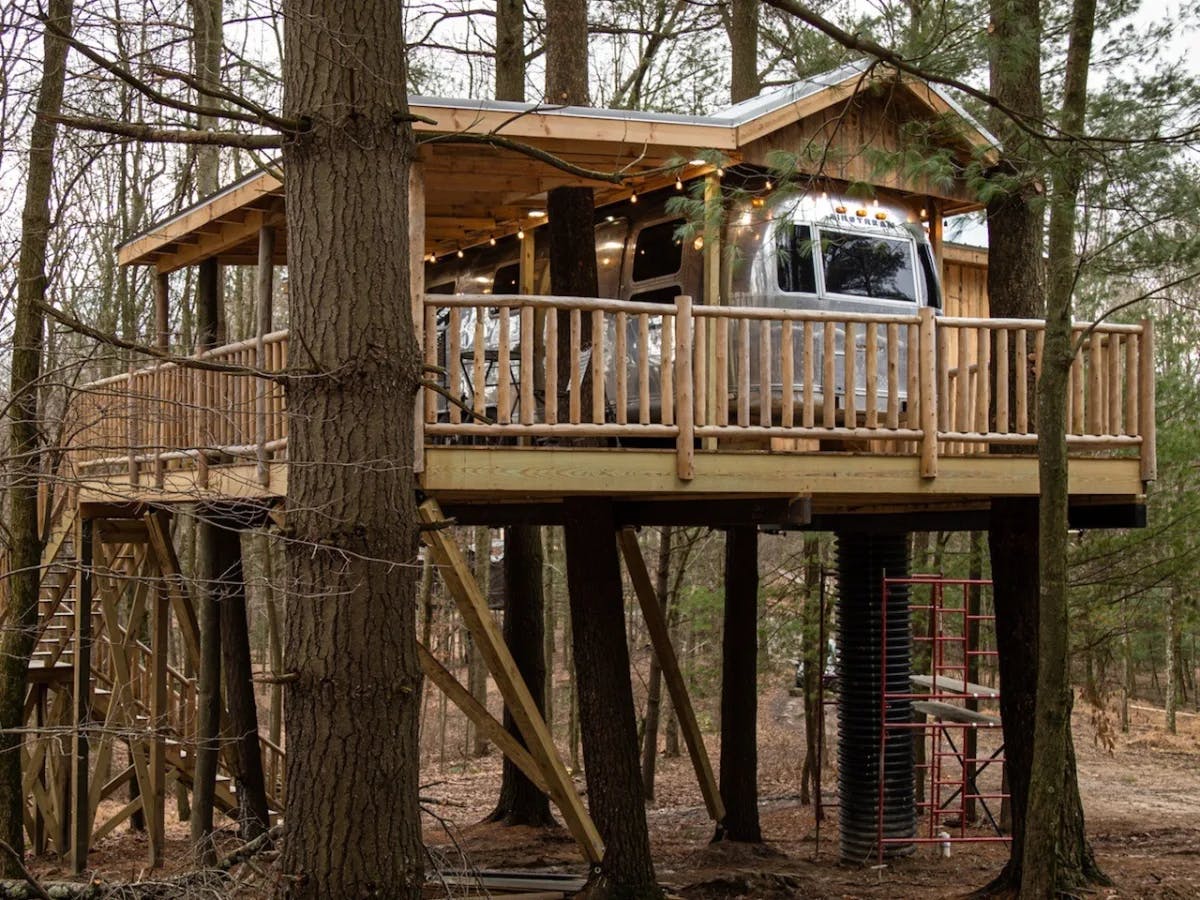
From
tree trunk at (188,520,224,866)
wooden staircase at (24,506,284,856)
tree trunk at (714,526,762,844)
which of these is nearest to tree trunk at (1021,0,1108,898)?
tree trunk at (714,526,762,844)

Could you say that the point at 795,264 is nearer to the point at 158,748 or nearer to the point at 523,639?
the point at 523,639

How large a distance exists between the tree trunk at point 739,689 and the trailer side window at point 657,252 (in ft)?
9.49

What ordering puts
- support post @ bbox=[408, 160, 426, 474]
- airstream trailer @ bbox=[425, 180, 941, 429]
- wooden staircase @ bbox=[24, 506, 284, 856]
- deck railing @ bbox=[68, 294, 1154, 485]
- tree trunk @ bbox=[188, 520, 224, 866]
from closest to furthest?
support post @ bbox=[408, 160, 426, 474], deck railing @ bbox=[68, 294, 1154, 485], airstream trailer @ bbox=[425, 180, 941, 429], tree trunk @ bbox=[188, 520, 224, 866], wooden staircase @ bbox=[24, 506, 284, 856]

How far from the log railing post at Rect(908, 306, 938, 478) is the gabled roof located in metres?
1.33

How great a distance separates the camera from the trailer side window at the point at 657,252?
1238cm

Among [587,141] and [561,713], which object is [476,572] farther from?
[587,141]

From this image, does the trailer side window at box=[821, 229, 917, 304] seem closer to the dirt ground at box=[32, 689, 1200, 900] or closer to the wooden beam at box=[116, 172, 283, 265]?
the wooden beam at box=[116, 172, 283, 265]

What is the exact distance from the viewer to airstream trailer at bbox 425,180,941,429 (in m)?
11.6

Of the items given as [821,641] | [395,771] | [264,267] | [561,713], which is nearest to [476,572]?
[561,713]

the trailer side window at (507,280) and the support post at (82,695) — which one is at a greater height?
the trailer side window at (507,280)

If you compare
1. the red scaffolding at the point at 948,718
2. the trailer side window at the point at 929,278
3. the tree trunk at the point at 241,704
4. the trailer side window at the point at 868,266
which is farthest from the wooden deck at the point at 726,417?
the red scaffolding at the point at 948,718

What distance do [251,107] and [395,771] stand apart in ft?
10.2

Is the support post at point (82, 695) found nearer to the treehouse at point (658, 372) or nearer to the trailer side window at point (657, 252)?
the treehouse at point (658, 372)

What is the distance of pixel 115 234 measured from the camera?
21.5 m
